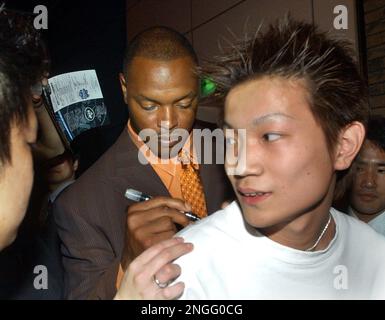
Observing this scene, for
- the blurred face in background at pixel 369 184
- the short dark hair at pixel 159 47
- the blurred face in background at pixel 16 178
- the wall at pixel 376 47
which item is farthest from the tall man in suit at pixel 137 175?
the wall at pixel 376 47

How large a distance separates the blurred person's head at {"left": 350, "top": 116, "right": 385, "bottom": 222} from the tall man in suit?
0.58 metres

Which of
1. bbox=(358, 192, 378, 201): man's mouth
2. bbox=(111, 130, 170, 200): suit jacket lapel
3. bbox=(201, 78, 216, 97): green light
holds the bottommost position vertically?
bbox=(358, 192, 378, 201): man's mouth

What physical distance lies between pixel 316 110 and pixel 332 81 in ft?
0.28

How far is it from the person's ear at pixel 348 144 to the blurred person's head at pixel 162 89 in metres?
0.42

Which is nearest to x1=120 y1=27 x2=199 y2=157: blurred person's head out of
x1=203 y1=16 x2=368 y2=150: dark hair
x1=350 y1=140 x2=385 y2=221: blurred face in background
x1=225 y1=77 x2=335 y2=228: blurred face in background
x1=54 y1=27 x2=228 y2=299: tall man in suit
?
x1=54 y1=27 x2=228 y2=299: tall man in suit

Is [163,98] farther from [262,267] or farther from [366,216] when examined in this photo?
[366,216]

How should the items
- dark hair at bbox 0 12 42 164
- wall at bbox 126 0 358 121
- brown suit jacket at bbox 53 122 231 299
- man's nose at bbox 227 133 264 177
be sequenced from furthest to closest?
1. wall at bbox 126 0 358 121
2. brown suit jacket at bbox 53 122 231 299
3. man's nose at bbox 227 133 264 177
4. dark hair at bbox 0 12 42 164

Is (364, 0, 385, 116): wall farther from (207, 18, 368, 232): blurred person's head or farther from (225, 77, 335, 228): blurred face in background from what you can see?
(225, 77, 335, 228): blurred face in background

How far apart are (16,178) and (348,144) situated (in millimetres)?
670

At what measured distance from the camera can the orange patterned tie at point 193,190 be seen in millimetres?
1180

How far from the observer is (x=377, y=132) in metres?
1.54

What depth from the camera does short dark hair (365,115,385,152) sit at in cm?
154

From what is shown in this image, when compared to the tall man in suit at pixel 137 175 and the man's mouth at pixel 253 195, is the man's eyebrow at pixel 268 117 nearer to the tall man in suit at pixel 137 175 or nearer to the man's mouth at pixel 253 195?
the man's mouth at pixel 253 195

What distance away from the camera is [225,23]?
Answer: 214 cm
